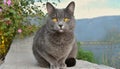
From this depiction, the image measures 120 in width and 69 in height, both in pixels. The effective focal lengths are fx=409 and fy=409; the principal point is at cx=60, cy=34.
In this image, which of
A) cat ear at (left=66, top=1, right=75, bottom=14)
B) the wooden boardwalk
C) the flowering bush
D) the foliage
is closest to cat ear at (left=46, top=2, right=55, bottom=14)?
cat ear at (left=66, top=1, right=75, bottom=14)

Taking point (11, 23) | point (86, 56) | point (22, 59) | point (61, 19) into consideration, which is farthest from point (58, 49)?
point (86, 56)

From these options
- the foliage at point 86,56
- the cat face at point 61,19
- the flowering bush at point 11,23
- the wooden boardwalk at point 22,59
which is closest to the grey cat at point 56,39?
the cat face at point 61,19

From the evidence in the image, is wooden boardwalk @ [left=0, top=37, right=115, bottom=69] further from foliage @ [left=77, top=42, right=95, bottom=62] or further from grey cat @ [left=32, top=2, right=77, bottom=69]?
foliage @ [left=77, top=42, right=95, bottom=62]

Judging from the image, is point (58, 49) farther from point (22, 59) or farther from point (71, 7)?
point (22, 59)

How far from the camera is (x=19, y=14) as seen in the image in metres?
6.75

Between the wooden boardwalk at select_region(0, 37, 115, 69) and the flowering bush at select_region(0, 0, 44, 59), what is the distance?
0.50 feet

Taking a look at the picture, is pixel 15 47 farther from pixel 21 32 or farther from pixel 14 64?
pixel 14 64

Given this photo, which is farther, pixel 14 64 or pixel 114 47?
pixel 114 47

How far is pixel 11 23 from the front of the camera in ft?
21.5

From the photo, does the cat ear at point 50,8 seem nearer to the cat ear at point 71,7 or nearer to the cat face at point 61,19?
the cat face at point 61,19

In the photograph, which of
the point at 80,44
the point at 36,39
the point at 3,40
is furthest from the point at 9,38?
the point at 36,39

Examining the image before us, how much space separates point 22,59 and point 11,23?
100 centimetres

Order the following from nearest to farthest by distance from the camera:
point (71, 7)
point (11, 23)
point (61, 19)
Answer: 1. point (61, 19)
2. point (71, 7)
3. point (11, 23)

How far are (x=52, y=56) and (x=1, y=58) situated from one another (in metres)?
1.87
